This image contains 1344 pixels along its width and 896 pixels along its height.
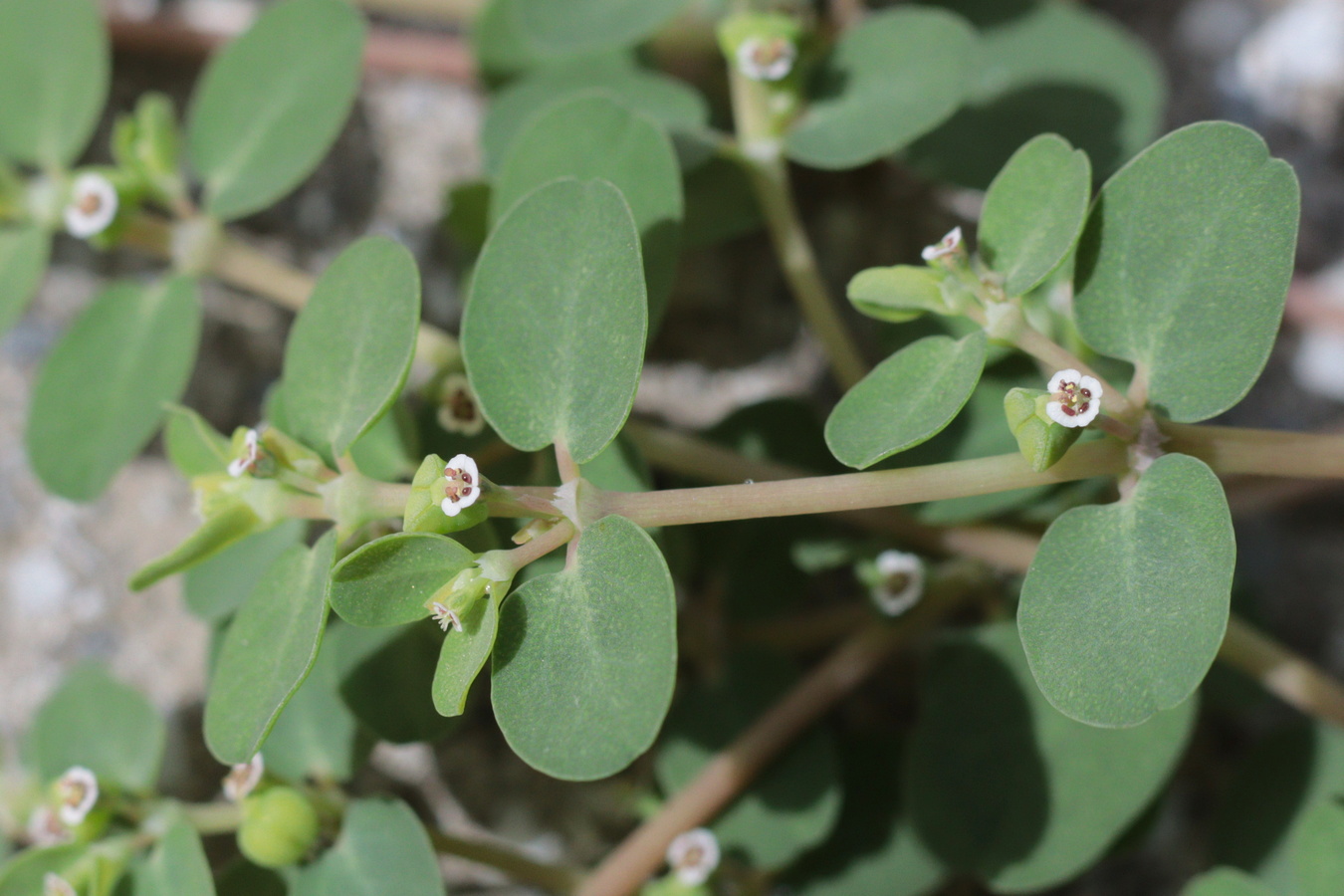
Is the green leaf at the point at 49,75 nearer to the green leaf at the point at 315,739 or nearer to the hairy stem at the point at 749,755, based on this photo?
the green leaf at the point at 315,739

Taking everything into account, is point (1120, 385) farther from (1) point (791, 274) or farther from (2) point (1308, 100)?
(2) point (1308, 100)

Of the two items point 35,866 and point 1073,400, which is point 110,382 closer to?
point 35,866

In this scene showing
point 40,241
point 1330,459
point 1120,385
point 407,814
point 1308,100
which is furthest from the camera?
point 1308,100

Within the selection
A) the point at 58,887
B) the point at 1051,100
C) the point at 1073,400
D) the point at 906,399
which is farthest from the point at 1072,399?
the point at 58,887

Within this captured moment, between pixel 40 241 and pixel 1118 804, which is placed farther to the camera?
pixel 40 241

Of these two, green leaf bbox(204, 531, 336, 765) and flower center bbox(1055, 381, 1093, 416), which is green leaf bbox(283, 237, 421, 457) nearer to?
green leaf bbox(204, 531, 336, 765)

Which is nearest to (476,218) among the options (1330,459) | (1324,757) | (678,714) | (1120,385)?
(678,714)

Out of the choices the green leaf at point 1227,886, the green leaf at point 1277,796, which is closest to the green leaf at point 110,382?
the green leaf at point 1227,886

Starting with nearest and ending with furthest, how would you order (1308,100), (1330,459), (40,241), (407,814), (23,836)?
(1330,459) → (407,814) → (40,241) → (23,836) → (1308,100)
